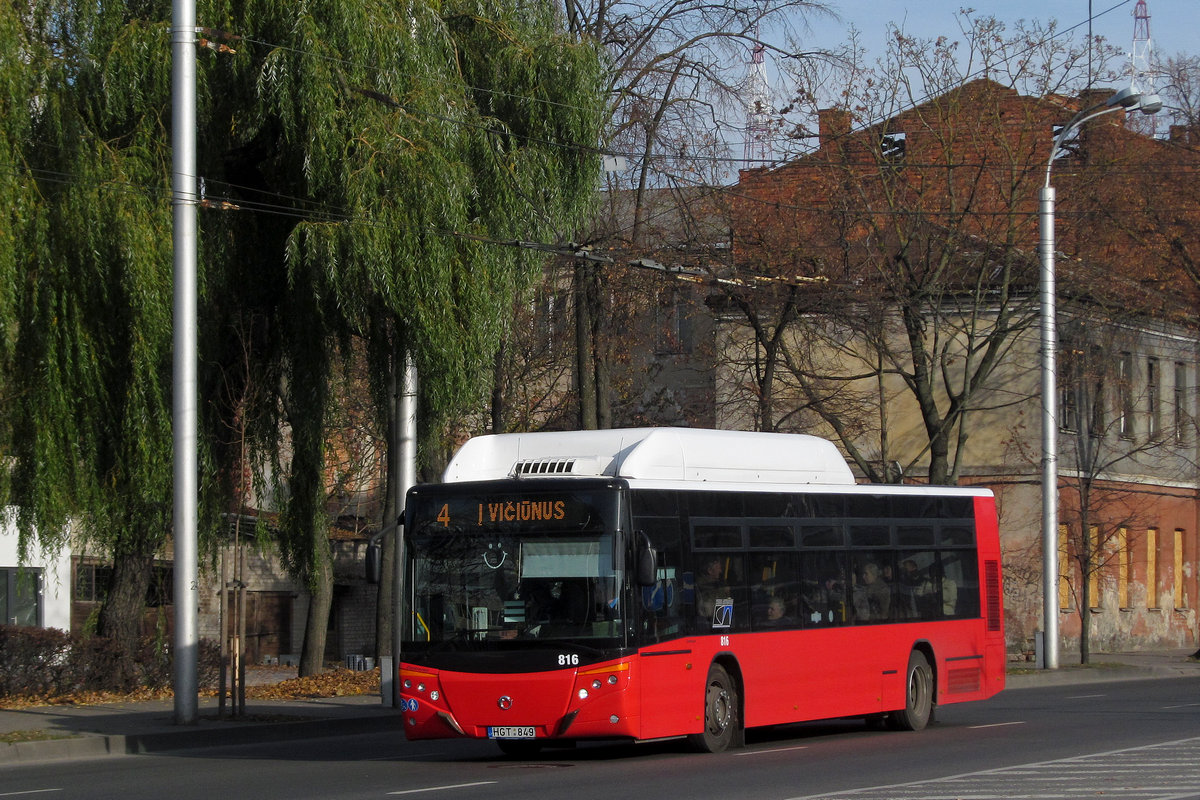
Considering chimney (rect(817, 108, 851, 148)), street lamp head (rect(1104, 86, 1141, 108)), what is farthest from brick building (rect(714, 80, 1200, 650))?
street lamp head (rect(1104, 86, 1141, 108))

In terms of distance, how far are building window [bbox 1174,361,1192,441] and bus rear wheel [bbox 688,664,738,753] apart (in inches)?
1181

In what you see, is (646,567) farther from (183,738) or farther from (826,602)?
(183,738)

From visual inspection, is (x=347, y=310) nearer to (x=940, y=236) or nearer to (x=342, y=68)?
(x=342, y=68)

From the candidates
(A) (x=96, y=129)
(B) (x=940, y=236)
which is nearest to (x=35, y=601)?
(A) (x=96, y=129)

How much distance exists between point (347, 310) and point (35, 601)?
52.2 feet

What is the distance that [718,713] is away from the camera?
15422mm

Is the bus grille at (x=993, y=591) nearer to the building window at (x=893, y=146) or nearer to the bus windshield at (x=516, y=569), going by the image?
the bus windshield at (x=516, y=569)

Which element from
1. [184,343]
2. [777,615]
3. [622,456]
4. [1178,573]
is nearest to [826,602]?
[777,615]

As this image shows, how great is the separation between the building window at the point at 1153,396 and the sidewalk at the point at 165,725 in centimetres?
2691

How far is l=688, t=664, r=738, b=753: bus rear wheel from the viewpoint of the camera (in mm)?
15195

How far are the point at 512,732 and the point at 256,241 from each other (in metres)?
8.74

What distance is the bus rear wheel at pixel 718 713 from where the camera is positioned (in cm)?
1520

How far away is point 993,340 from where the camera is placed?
107 ft

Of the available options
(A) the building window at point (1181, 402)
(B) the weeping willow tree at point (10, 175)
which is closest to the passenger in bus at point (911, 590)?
(B) the weeping willow tree at point (10, 175)
